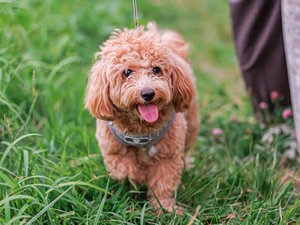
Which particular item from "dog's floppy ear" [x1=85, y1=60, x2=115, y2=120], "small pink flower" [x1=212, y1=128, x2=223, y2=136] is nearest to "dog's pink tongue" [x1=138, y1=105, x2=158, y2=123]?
"dog's floppy ear" [x1=85, y1=60, x2=115, y2=120]

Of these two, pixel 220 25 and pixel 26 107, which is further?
pixel 220 25

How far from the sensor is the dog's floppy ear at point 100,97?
294 centimetres

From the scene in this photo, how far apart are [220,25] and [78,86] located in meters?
3.45

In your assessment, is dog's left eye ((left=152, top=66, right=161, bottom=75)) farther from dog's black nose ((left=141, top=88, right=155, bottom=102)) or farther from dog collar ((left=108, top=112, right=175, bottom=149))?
dog collar ((left=108, top=112, right=175, bottom=149))

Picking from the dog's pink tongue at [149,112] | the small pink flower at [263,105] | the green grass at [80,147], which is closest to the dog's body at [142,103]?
the dog's pink tongue at [149,112]

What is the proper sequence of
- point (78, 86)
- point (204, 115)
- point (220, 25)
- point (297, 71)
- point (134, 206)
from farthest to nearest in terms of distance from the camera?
point (220, 25) → point (204, 115) → point (78, 86) → point (134, 206) → point (297, 71)

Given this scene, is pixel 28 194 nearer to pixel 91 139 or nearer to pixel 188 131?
pixel 91 139

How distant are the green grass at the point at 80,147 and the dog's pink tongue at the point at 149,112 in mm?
519

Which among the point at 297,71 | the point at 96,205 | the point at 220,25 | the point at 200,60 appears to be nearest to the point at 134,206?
the point at 96,205

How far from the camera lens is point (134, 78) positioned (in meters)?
2.90

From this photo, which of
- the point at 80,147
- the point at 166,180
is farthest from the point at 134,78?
the point at 80,147

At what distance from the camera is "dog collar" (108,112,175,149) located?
3.08m

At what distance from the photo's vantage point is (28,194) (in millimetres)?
2871

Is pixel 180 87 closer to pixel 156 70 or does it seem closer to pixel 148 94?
pixel 156 70
